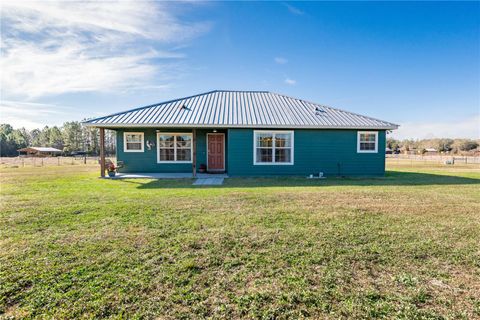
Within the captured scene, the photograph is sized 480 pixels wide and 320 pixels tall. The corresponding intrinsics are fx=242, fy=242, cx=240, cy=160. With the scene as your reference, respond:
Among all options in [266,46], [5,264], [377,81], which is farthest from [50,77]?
[377,81]

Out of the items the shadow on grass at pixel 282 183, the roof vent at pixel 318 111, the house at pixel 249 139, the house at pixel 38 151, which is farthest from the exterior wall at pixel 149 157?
the house at pixel 38 151

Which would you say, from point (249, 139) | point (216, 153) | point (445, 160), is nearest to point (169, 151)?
point (216, 153)

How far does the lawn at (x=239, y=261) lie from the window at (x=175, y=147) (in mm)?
7413

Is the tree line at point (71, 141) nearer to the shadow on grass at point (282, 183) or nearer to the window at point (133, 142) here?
the window at point (133, 142)

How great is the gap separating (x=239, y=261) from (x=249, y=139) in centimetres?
913

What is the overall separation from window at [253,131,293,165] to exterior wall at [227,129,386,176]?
25cm

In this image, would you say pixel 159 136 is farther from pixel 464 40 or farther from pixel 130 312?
pixel 464 40

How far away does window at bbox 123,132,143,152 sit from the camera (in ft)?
42.3

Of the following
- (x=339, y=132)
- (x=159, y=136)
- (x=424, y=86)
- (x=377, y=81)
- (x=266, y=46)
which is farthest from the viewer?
(x=424, y=86)

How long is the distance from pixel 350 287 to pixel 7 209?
23.1ft

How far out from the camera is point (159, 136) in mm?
12992

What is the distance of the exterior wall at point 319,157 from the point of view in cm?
1194

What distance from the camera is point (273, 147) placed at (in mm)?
12102

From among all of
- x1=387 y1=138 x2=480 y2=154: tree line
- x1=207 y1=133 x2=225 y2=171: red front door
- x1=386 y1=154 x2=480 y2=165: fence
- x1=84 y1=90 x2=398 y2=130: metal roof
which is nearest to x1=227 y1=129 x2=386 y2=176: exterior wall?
x1=84 y1=90 x2=398 y2=130: metal roof
